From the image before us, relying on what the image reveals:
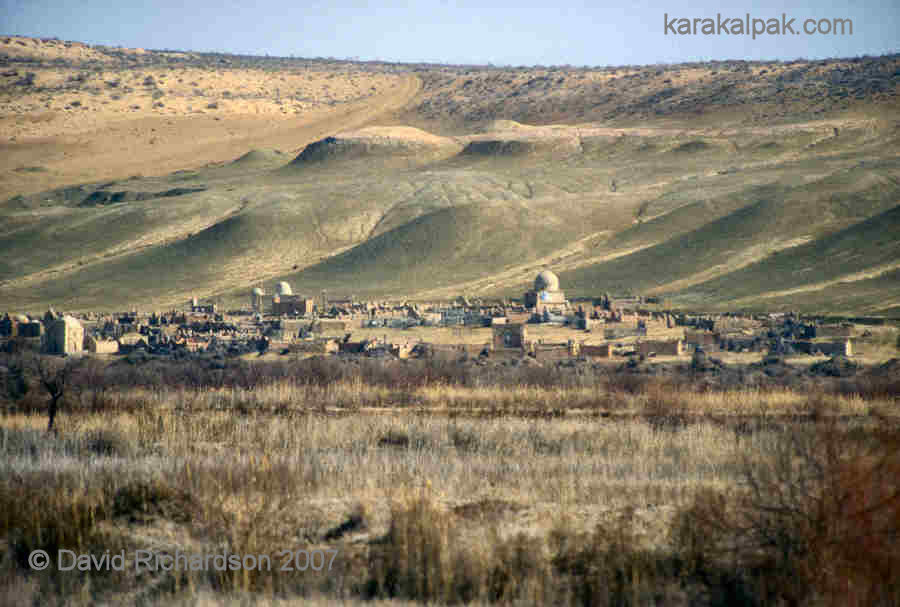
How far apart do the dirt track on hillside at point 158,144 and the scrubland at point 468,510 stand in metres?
102

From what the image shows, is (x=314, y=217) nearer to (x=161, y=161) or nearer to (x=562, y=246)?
(x=562, y=246)

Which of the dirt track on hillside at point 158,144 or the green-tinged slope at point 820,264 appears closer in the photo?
the green-tinged slope at point 820,264

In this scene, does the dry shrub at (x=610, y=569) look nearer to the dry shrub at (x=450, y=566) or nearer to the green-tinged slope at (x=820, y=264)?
the dry shrub at (x=450, y=566)

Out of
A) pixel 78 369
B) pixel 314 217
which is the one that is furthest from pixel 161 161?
pixel 78 369

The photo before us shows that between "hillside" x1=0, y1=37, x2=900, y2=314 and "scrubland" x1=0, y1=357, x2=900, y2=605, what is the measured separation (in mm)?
36467

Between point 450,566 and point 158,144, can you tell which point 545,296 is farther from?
point 158,144

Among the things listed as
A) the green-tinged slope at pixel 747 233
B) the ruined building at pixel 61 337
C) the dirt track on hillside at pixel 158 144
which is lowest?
the ruined building at pixel 61 337

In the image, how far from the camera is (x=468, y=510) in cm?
1062

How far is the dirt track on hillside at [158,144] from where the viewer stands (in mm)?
116625

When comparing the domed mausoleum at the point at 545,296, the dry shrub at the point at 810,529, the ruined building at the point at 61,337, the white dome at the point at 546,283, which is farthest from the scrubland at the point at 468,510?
the white dome at the point at 546,283

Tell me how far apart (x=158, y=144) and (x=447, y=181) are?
1903 inches

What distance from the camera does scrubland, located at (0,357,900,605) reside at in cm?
873

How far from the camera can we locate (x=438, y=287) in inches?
2662

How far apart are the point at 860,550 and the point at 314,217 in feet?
267
